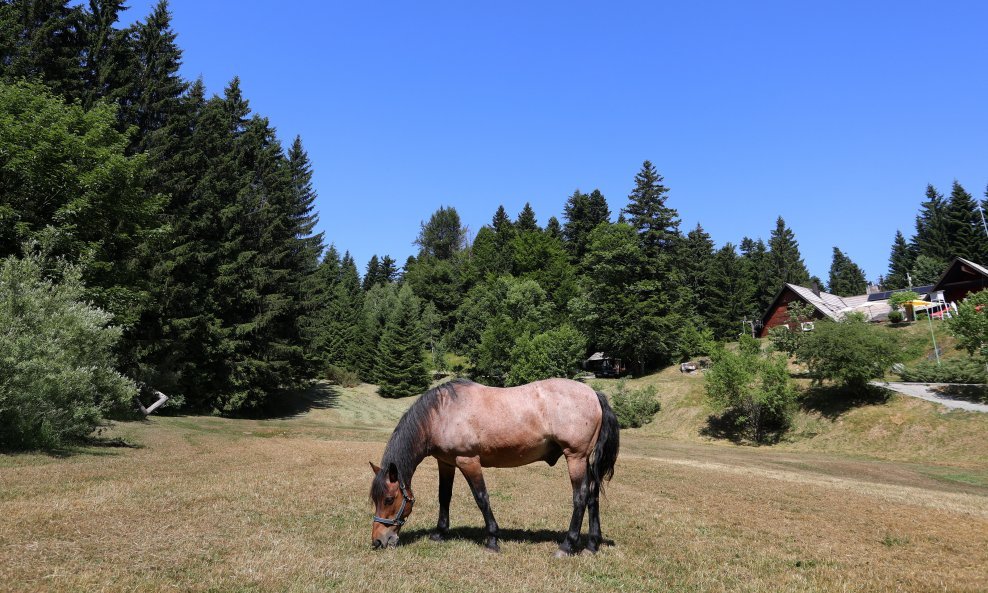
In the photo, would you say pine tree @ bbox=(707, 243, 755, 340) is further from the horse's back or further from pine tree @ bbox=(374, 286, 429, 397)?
the horse's back

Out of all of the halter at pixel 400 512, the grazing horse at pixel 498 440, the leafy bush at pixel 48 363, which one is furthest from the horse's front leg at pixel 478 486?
the leafy bush at pixel 48 363

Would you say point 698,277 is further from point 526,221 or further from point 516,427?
point 516,427

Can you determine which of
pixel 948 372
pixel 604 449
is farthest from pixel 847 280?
pixel 604 449

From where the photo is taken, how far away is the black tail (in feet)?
25.1

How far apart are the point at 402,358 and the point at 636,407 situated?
28545 millimetres

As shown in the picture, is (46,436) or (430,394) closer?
(430,394)

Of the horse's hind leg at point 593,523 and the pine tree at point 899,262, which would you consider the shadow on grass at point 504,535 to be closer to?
the horse's hind leg at point 593,523

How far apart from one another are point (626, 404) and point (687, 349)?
47.8 ft

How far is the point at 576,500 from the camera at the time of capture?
7363mm

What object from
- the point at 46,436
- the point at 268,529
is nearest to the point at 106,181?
the point at 46,436

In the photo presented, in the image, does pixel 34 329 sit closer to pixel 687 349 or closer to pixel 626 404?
pixel 626 404

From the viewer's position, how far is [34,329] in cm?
1481

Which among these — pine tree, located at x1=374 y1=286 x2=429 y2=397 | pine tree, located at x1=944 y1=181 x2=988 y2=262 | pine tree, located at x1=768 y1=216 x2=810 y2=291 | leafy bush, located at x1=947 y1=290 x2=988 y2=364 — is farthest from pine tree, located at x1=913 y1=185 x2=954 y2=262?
pine tree, located at x1=374 y1=286 x2=429 y2=397

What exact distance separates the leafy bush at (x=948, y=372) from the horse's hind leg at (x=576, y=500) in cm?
3740
